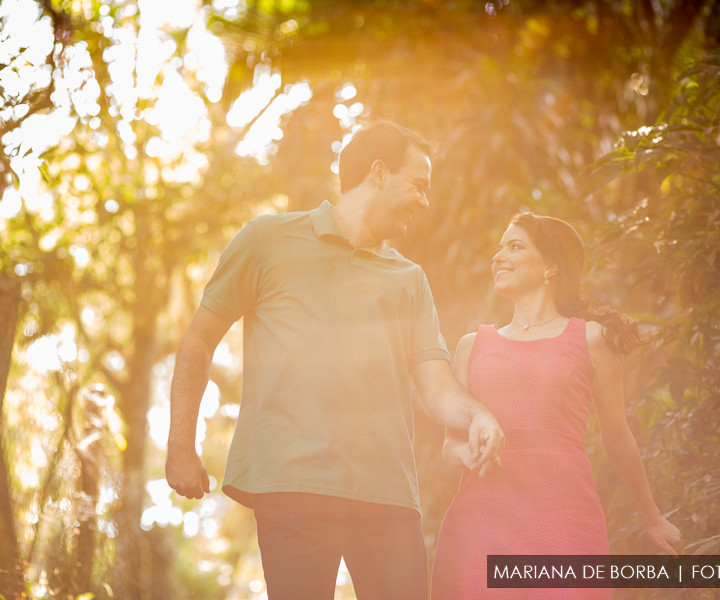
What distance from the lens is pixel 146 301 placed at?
8.63 meters

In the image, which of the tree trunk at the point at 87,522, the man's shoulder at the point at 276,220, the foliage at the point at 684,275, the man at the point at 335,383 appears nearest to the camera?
the man at the point at 335,383

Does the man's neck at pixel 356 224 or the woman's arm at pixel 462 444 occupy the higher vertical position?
the man's neck at pixel 356 224

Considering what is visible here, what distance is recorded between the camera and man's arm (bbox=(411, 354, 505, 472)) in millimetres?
2223

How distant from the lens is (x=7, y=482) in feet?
11.2

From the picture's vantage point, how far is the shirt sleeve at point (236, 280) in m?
2.33

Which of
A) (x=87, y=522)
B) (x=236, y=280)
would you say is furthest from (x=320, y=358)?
(x=87, y=522)

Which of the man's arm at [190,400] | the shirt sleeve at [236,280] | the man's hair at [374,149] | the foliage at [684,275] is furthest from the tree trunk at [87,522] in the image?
the foliage at [684,275]

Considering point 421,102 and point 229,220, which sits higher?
point 229,220

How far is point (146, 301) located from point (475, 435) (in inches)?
271

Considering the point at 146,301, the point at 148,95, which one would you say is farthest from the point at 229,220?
the point at 148,95

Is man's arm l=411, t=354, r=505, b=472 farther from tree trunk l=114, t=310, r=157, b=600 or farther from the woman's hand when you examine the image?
tree trunk l=114, t=310, r=157, b=600

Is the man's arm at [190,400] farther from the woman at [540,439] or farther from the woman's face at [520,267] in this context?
the woman's face at [520,267]

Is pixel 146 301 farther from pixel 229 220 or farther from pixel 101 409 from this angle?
pixel 101 409

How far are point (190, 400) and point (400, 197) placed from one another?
839 mm
